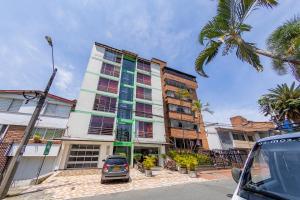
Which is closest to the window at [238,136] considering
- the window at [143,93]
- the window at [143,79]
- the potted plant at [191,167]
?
the window at [143,93]

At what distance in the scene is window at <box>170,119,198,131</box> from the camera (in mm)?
28884

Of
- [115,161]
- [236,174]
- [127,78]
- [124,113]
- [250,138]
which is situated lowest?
[236,174]

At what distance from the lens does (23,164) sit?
16.8 meters

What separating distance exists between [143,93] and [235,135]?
73.9 feet

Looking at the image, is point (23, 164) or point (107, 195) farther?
point (23, 164)

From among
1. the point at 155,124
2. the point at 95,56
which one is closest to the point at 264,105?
the point at 155,124

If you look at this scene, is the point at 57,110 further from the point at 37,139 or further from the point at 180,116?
the point at 180,116

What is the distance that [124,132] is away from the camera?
2311 cm

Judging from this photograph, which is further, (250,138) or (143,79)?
(250,138)

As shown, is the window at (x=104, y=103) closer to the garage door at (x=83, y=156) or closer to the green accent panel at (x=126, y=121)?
the green accent panel at (x=126, y=121)

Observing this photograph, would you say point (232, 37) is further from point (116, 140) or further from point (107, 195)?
point (116, 140)

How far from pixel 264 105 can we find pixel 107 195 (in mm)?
19372

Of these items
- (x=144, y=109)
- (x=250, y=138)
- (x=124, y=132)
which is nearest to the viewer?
(x=124, y=132)

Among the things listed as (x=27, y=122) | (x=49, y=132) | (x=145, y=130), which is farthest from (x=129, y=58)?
(x=27, y=122)
